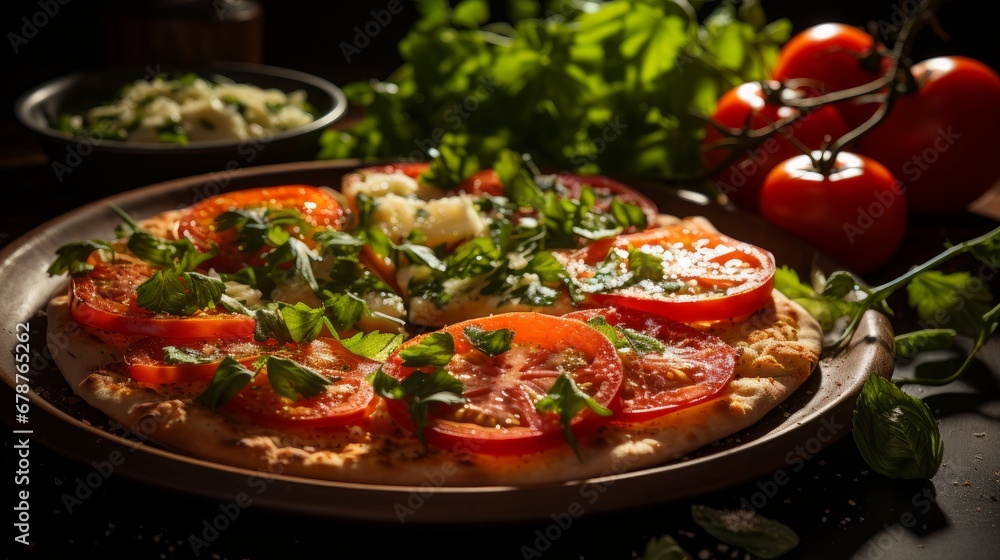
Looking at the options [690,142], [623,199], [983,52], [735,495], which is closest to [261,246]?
[623,199]

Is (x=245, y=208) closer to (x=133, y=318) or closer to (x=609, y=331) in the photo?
(x=133, y=318)

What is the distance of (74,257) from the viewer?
2.61m

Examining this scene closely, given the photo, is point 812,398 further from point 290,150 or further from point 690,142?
point 290,150

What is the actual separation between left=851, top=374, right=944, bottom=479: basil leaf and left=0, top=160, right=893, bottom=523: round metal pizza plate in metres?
0.06

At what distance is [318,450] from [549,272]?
90 centimetres

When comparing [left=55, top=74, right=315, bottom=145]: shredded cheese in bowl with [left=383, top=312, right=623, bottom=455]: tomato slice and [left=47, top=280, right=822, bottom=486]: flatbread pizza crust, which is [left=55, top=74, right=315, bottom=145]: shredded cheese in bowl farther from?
[left=383, top=312, right=623, bottom=455]: tomato slice

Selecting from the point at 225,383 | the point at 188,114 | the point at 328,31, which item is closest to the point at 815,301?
the point at 225,383

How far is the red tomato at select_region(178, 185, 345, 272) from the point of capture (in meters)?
2.92

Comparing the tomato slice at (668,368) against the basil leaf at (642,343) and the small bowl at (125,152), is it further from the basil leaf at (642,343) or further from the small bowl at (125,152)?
the small bowl at (125,152)

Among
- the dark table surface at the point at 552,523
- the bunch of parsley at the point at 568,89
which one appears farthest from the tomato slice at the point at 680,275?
the bunch of parsley at the point at 568,89

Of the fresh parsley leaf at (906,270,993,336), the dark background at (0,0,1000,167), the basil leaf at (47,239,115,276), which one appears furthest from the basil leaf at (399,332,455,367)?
the dark background at (0,0,1000,167)

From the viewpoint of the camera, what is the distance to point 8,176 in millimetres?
4023

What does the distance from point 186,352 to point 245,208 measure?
34.0 inches

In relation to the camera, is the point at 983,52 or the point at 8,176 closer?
the point at 8,176
